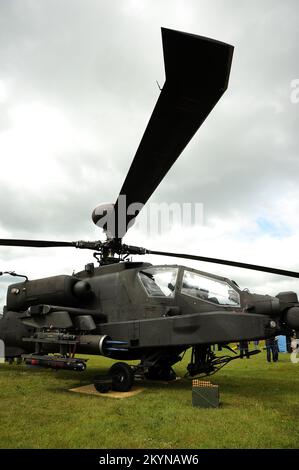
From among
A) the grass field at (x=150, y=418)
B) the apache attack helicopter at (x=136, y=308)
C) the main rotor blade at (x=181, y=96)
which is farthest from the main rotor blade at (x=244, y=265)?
the main rotor blade at (x=181, y=96)

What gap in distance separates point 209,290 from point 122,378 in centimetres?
280

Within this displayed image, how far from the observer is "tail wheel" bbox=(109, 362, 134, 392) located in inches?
321

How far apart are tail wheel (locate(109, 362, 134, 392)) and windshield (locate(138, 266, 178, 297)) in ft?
5.87

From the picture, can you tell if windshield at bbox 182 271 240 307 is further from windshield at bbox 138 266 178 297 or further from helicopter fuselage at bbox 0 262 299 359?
windshield at bbox 138 266 178 297

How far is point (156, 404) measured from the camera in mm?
6801

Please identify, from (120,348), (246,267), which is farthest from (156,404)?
(246,267)

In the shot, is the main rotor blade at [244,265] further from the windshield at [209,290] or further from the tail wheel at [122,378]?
the tail wheel at [122,378]

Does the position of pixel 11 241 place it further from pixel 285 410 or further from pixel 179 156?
pixel 285 410

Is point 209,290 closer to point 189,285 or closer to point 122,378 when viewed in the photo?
point 189,285

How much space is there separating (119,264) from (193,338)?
2.99 meters

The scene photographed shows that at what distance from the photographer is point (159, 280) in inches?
360

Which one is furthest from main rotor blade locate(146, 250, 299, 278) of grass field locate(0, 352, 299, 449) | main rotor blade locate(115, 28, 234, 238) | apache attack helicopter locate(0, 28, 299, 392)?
main rotor blade locate(115, 28, 234, 238)

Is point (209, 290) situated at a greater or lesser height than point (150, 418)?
greater

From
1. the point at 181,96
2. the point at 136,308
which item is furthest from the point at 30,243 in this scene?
the point at 181,96
